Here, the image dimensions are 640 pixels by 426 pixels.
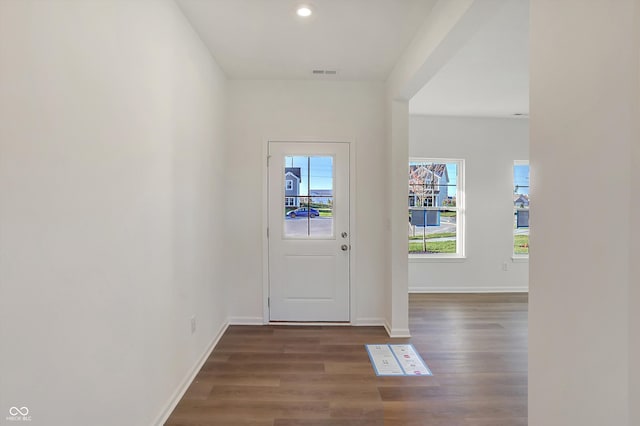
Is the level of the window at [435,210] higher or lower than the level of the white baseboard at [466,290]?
higher

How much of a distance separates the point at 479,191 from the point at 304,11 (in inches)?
149

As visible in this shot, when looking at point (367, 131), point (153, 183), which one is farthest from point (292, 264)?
point (153, 183)

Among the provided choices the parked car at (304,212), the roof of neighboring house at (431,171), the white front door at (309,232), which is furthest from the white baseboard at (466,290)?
the parked car at (304,212)

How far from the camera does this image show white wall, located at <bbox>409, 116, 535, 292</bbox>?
4.67m

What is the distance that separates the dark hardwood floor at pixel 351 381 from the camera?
6.24 ft

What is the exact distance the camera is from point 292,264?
3.40 meters

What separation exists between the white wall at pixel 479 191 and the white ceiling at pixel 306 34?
1906 millimetres

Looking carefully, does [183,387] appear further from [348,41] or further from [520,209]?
[520,209]

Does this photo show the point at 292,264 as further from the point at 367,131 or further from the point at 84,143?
the point at 84,143

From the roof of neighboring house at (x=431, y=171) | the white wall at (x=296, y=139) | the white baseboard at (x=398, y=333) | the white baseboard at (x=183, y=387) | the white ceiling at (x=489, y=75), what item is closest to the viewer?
the white baseboard at (x=183, y=387)

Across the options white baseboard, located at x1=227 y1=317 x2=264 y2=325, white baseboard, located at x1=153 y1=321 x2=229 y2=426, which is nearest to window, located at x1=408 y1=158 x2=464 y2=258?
white baseboard, located at x1=227 y1=317 x2=264 y2=325

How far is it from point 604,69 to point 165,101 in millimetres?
2107

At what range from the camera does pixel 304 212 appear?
340 cm

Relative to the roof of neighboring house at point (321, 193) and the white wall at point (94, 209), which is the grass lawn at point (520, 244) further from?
the white wall at point (94, 209)
